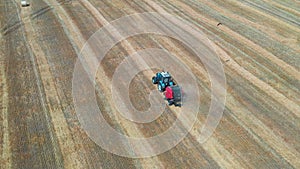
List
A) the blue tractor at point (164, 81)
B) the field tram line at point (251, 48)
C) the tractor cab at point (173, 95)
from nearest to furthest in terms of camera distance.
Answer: the tractor cab at point (173, 95) → the blue tractor at point (164, 81) → the field tram line at point (251, 48)

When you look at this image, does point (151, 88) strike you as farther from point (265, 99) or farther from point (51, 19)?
point (51, 19)

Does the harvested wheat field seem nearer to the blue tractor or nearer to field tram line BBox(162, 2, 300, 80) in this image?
field tram line BBox(162, 2, 300, 80)

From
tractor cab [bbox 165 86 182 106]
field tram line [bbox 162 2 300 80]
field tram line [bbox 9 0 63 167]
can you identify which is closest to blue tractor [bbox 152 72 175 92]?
tractor cab [bbox 165 86 182 106]

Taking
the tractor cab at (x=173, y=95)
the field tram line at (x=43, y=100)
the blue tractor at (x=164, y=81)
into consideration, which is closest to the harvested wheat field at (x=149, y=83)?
the field tram line at (x=43, y=100)

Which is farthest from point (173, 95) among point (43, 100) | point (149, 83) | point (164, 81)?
point (43, 100)

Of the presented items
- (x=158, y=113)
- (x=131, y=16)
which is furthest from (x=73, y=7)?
(x=158, y=113)

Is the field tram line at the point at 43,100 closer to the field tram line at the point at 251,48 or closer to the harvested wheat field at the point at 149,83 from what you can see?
the harvested wheat field at the point at 149,83
